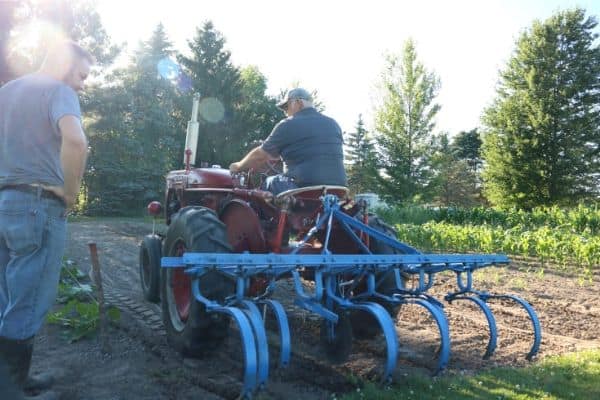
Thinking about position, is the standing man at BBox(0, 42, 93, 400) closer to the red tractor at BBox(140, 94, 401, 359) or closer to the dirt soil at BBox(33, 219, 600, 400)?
the dirt soil at BBox(33, 219, 600, 400)

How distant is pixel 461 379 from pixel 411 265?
2.54 feet

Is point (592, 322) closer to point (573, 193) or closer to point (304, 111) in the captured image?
point (304, 111)

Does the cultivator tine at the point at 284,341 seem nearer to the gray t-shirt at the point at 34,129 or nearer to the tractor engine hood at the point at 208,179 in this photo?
the gray t-shirt at the point at 34,129

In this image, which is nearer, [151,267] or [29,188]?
[29,188]

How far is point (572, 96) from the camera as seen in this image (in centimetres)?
2405

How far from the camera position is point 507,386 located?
314 centimetres

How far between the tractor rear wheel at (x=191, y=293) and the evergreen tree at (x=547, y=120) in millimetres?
22922

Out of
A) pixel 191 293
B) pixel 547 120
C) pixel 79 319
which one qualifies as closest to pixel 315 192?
pixel 191 293

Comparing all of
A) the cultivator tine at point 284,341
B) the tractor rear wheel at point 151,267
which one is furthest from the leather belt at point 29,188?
the tractor rear wheel at point 151,267

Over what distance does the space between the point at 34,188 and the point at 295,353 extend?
213 cm

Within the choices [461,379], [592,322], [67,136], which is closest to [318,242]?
[461,379]

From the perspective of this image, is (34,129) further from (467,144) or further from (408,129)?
(467,144)

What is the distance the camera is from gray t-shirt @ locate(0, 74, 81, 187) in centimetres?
266

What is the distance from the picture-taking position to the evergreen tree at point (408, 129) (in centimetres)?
2728
